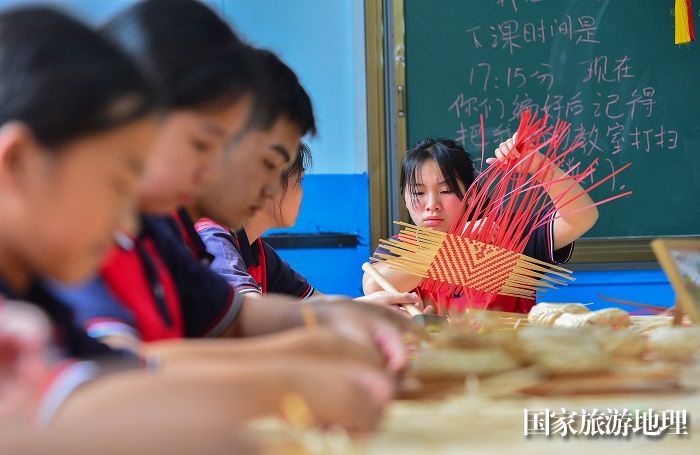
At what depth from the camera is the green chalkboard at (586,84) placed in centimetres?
336

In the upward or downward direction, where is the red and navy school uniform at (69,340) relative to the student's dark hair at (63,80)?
downward

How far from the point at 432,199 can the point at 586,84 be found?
120cm

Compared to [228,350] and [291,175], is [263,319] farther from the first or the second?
[291,175]

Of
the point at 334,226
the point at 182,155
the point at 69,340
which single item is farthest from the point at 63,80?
the point at 334,226

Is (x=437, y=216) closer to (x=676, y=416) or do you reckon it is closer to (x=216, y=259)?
(x=216, y=259)

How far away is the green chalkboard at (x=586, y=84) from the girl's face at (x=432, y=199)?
0.82 m

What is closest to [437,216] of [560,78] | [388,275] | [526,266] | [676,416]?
[388,275]

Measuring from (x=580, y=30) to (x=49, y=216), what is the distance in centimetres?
305

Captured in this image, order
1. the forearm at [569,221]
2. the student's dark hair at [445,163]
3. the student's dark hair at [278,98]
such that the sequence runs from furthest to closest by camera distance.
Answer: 1. the student's dark hair at [445,163]
2. the forearm at [569,221]
3. the student's dark hair at [278,98]

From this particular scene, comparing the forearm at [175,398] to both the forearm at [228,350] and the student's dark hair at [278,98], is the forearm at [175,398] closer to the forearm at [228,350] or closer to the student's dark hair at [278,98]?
the forearm at [228,350]

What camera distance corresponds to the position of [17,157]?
0.66 m

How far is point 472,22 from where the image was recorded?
3369 millimetres

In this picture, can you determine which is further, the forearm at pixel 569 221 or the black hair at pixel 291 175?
the forearm at pixel 569 221

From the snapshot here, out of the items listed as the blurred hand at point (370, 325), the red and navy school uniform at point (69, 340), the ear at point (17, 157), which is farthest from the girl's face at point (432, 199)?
the ear at point (17, 157)
